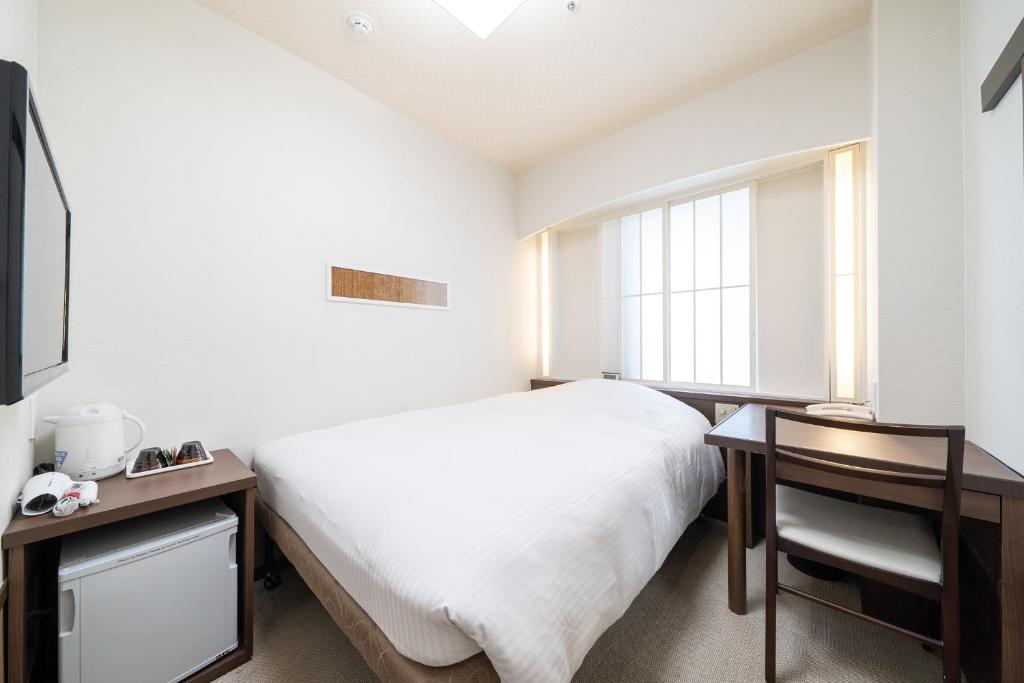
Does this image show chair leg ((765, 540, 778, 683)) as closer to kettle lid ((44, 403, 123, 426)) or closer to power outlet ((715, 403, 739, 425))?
power outlet ((715, 403, 739, 425))

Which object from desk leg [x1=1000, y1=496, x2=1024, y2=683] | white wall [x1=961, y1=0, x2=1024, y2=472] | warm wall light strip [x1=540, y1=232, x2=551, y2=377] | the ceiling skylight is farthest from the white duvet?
the ceiling skylight

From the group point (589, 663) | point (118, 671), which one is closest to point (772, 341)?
point (589, 663)

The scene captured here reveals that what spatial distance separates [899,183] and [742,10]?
110 centimetres

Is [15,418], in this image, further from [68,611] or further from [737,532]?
[737,532]

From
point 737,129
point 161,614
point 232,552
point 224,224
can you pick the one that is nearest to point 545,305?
point 737,129

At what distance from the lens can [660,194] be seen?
2.76 m

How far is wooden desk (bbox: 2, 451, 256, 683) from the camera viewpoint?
962 millimetres

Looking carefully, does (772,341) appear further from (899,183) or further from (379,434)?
(379,434)

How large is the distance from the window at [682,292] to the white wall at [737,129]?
0.36 m

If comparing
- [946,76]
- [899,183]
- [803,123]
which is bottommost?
[899,183]

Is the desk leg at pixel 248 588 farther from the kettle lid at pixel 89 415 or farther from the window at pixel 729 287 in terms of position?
the window at pixel 729 287

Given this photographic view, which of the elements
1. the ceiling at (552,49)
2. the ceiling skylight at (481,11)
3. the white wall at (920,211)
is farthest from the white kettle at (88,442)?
the white wall at (920,211)

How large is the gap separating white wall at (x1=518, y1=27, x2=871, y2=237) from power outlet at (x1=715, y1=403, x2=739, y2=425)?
5.03 ft

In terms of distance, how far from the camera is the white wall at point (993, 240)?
3.52 ft
